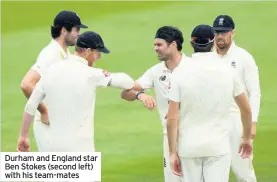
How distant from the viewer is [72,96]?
7.88 meters

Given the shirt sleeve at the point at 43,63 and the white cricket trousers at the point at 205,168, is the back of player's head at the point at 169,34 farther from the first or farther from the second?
the white cricket trousers at the point at 205,168

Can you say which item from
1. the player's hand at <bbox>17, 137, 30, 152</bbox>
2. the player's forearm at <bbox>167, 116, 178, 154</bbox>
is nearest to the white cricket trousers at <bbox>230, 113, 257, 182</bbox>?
the player's forearm at <bbox>167, 116, 178, 154</bbox>

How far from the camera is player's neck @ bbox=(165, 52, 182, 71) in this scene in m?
8.69

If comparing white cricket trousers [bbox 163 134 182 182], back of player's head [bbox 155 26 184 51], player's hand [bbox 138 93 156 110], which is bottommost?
white cricket trousers [bbox 163 134 182 182]

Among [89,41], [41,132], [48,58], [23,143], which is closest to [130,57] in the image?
[48,58]

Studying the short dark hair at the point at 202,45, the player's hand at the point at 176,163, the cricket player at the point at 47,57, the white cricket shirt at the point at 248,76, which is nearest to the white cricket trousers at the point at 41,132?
the cricket player at the point at 47,57

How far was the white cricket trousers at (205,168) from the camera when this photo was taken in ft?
25.7

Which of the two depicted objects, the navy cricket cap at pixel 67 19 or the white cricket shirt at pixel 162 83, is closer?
the white cricket shirt at pixel 162 83

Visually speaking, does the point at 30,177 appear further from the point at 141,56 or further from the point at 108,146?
the point at 141,56

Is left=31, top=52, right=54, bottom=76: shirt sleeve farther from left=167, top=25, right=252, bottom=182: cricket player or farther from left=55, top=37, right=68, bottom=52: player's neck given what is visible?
left=167, top=25, right=252, bottom=182: cricket player

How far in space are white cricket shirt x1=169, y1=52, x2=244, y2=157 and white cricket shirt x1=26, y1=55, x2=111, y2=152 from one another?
2.28 ft

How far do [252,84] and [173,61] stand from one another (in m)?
1.01

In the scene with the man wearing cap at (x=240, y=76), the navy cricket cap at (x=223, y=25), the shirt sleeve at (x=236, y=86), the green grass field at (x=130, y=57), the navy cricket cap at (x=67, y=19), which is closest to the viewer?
the shirt sleeve at (x=236, y=86)

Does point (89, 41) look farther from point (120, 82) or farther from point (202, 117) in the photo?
point (202, 117)
